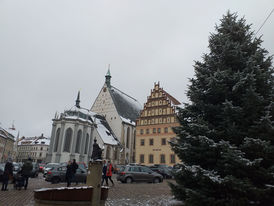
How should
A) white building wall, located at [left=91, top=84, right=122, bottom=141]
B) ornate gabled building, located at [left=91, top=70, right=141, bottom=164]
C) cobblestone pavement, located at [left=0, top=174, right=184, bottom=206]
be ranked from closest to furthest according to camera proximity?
cobblestone pavement, located at [left=0, top=174, right=184, bottom=206] < ornate gabled building, located at [left=91, top=70, right=141, bottom=164] < white building wall, located at [left=91, top=84, right=122, bottom=141]

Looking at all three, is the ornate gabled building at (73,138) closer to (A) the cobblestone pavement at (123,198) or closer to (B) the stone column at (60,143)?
(B) the stone column at (60,143)

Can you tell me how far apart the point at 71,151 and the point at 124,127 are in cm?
1628

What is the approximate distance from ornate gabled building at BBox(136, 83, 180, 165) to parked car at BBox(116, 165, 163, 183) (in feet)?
65.6

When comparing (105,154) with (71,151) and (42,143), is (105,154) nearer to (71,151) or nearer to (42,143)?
(71,151)

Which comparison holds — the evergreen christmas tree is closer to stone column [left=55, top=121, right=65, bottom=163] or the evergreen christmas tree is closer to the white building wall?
stone column [left=55, top=121, right=65, bottom=163]

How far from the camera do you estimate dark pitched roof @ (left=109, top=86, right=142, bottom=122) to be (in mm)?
60544

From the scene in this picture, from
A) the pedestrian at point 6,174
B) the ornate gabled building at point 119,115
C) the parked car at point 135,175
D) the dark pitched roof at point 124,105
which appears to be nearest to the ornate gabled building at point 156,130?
the ornate gabled building at point 119,115

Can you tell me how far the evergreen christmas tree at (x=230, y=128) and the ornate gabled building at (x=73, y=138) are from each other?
35983 millimetres

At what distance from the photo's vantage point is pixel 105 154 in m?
49.6

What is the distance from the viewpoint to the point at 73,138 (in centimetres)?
4559

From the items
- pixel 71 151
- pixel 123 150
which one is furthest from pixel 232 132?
pixel 123 150

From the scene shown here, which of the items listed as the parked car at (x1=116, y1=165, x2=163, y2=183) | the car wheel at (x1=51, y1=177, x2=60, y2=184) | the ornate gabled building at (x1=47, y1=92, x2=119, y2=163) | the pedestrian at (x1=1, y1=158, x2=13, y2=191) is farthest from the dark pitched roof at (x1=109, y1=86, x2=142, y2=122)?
the pedestrian at (x1=1, y1=158, x2=13, y2=191)

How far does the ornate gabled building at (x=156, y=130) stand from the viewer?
132 ft

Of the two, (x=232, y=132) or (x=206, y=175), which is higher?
(x=232, y=132)
